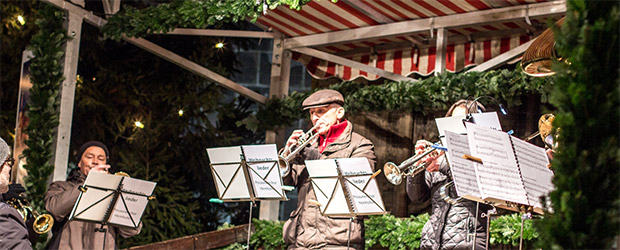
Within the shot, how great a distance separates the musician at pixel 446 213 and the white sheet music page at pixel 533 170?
3.77ft

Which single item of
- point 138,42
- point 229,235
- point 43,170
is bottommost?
point 229,235

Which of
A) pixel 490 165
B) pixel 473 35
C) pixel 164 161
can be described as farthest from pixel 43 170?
pixel 490 165

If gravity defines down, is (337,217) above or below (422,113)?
below

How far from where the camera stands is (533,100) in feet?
22.3

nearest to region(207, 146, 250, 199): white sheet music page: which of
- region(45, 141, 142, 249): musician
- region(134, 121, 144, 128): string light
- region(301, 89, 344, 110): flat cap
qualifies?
region(301, 89, 344, 110): flat cap

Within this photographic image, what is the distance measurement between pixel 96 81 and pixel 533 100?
6.39 meters

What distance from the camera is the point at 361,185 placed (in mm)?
4441

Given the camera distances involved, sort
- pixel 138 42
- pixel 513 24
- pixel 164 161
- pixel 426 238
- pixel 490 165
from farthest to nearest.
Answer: pixel 164 161
pixel 138 42
pixel 513 24
pixel 426 238
pixel 490 165

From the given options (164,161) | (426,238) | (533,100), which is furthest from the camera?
(164,161)

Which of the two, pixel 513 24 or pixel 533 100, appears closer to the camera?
pixel 533 100

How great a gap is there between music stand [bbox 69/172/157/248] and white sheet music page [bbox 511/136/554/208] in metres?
3.22

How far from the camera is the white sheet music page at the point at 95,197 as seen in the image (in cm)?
516

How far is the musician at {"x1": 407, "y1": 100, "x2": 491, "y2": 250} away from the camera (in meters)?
4.47

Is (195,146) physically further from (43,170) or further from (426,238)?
(426,238)
